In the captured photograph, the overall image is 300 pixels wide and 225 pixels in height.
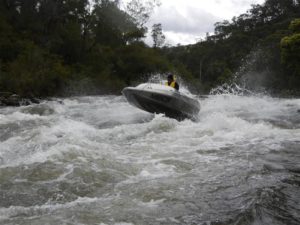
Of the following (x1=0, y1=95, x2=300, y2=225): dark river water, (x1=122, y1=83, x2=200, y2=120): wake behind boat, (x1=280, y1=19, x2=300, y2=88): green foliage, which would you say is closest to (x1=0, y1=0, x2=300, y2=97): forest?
(x1=280, y1=19, x2=300, y2=88): green foliage

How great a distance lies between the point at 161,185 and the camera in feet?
15.9

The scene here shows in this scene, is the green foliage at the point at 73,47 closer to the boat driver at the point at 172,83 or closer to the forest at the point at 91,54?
the forest at the point at 91,54

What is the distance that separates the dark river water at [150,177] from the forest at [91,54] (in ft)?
49.8

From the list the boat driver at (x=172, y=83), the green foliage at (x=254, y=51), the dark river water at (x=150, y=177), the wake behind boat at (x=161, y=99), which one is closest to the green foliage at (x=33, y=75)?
the wake behind boat at (x=161, y=99)

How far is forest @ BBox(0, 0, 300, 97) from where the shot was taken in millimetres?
24891

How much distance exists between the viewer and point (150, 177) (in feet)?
17.1

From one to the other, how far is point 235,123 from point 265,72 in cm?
2970

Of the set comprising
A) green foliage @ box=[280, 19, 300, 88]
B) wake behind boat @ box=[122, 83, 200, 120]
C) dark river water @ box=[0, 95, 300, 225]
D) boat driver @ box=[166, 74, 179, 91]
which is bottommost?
dark river water @ box=[0, 95, 300, 225]

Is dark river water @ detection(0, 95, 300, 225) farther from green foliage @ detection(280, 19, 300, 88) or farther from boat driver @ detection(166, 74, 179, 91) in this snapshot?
green foliage @ detection(280, 19, 300, 88)

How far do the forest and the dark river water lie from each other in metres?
15.2

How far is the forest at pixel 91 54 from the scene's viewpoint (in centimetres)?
2489

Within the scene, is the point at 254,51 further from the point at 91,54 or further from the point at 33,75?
the point at 33,75

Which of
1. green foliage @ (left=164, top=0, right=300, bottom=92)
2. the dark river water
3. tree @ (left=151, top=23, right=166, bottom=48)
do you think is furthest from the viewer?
tree @ (left=151, top=23, right=166, bottom=48)

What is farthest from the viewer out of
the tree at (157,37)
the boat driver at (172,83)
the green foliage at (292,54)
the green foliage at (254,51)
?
the tree at (157,37)
